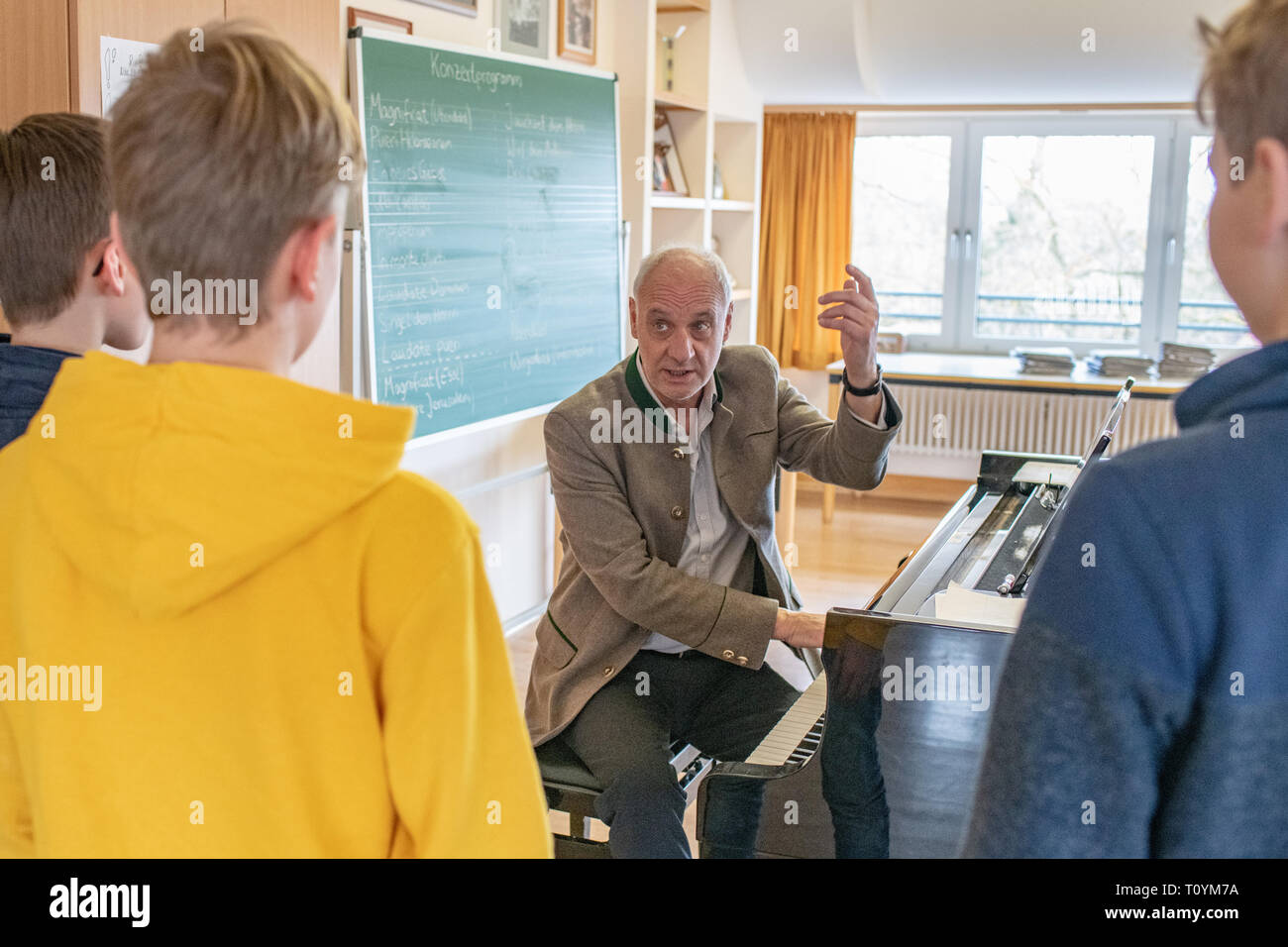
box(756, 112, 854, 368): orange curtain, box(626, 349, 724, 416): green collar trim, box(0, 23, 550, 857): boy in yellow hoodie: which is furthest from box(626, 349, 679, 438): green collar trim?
box(756, 112, 854, 368): orange curtain

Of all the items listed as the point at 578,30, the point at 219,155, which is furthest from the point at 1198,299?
the point at 219,155

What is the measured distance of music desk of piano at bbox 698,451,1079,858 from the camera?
159 cm

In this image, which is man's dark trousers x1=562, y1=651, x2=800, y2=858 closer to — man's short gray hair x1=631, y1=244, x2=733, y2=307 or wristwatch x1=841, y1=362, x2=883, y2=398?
wristwatch x1=841, y1=362, x2=883, y2=398

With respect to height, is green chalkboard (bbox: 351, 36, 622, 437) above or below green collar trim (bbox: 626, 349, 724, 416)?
above

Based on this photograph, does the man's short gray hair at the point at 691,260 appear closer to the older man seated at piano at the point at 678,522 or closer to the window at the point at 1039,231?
the older man seated at piano at the point at 678,522

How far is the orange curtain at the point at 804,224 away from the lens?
6.60m

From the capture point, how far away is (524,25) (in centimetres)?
409

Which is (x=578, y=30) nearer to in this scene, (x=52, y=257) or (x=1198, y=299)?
(x=52, y=257)

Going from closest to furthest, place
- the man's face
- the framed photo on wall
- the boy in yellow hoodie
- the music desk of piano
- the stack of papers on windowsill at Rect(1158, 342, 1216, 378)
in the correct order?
the boy in yellow hoodie
the music desk of piano
the man's face
the framed photo on wall
the stack of papers on windowsill at Rect(1158, 342, 1216, 378)

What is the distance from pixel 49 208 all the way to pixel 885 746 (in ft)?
3.94

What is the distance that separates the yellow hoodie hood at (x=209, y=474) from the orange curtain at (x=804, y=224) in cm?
592

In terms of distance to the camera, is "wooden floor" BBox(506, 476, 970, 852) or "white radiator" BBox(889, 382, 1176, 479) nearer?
"wooden floor" BBox(506, 476, 970, 852)

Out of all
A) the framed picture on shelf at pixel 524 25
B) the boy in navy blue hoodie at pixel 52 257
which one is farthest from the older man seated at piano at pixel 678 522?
the framed picture on shelf at pixel 524 25

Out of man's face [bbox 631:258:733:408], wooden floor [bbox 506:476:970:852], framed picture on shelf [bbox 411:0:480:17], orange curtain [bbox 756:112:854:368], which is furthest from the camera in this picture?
orange curtain [bbox 756:112:854:368]
